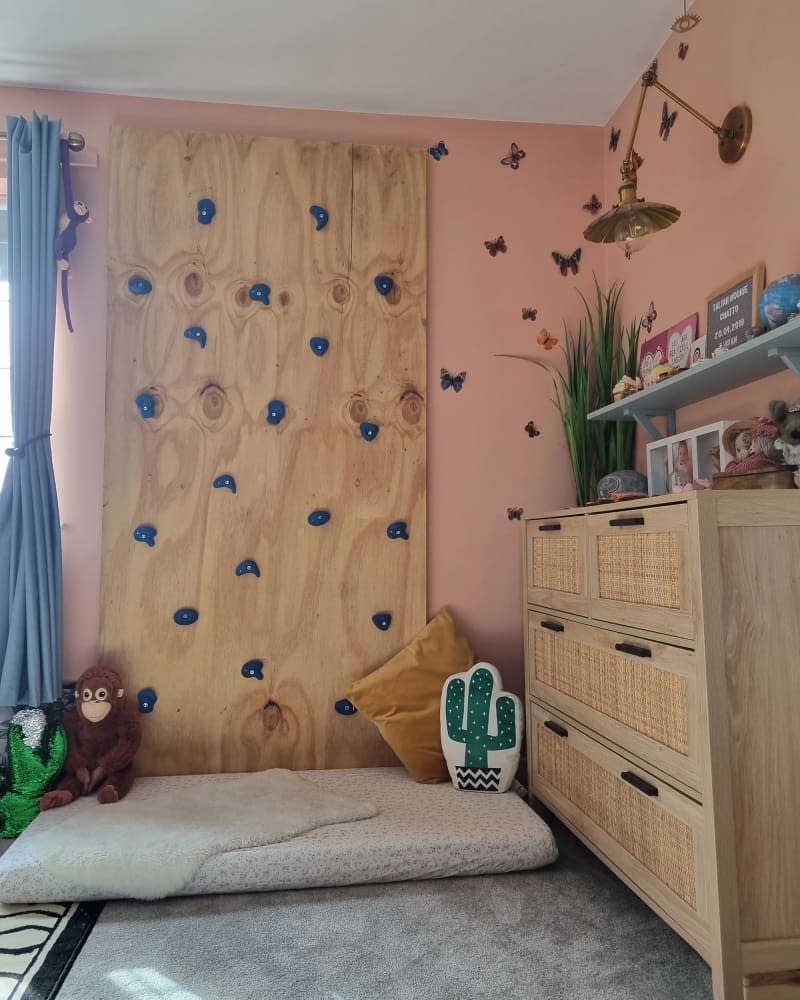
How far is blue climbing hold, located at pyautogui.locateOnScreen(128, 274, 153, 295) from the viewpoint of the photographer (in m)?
2.62

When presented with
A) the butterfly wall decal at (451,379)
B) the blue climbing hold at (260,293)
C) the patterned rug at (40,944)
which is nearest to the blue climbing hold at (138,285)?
the blue climbing hold at (260,293)

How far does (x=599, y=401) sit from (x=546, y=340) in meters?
0.35

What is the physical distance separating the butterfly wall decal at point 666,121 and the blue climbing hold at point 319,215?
120cm

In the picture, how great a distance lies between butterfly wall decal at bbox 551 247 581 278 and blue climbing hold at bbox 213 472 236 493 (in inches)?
59.8

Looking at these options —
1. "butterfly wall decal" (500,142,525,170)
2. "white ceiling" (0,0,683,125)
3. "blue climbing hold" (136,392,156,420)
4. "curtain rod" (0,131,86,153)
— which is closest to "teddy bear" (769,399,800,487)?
"white ceiling" (0,0,683,125)

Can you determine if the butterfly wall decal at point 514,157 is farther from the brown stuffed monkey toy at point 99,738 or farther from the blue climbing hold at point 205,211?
the brown stuffed monkey toy at point 99,738

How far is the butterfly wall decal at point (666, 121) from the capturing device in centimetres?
236

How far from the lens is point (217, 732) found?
255 cm

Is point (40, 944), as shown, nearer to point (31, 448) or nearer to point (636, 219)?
point (31, 448)

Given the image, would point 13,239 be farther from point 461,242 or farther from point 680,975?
point 680,975

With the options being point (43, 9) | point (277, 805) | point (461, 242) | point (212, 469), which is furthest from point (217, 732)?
point (43, 9)

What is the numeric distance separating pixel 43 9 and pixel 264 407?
4.56 feet

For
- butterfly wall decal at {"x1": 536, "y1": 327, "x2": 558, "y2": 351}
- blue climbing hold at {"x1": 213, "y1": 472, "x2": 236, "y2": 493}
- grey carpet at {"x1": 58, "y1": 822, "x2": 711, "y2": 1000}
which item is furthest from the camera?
butterfly wall decal at {"x1": 536, "y1": 327, "x2": 558, "y2": 351}

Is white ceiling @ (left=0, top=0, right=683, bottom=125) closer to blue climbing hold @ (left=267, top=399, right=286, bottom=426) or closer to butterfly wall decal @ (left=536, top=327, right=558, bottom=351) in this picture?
butterfly wall decal @ (left=536, top=327, right=558, bottom=351)
